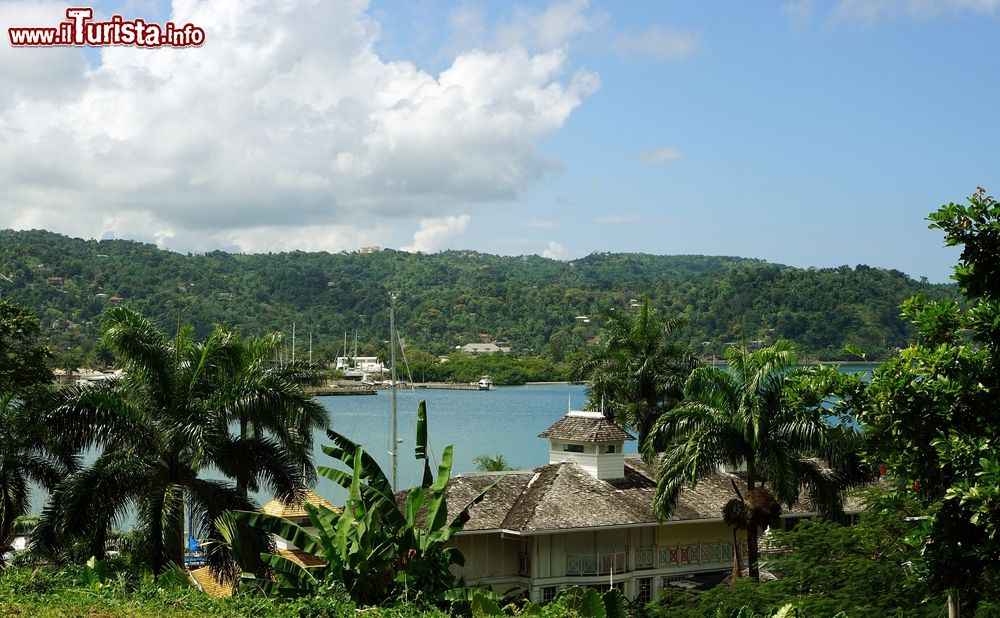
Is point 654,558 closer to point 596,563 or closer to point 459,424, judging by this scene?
point 596,563

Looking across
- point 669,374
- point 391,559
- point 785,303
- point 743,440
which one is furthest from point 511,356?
point 391,559

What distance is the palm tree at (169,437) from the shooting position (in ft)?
71.0

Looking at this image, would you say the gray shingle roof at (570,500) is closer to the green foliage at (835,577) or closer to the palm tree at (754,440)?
the palm tree at (754,440)

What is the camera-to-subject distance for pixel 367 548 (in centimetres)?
1544

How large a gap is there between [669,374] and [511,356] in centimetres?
13607

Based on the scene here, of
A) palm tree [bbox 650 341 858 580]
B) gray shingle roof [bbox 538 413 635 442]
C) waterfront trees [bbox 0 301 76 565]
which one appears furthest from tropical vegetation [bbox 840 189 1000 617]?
gray shingle roof [bbox 538 413 635 442]

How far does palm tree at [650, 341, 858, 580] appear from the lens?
27.3 meters

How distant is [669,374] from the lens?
130 feet

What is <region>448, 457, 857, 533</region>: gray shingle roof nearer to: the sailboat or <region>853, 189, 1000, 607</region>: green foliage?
<region>853, 189, 1000, 607</region>: green foliage

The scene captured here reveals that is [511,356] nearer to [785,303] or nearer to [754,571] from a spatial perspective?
[785,303]

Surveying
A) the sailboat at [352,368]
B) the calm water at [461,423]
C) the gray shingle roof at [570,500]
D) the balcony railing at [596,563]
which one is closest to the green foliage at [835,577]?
the gray shingle roof at [570,500]

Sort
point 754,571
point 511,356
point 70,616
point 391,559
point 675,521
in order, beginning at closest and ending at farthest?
1. point 70,616
2. point 391,559
3. point 754,571
4. point 675,521
5. point 511,356

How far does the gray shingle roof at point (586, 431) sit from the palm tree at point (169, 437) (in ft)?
36.6

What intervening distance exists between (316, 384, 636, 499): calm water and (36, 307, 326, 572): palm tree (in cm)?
2862
